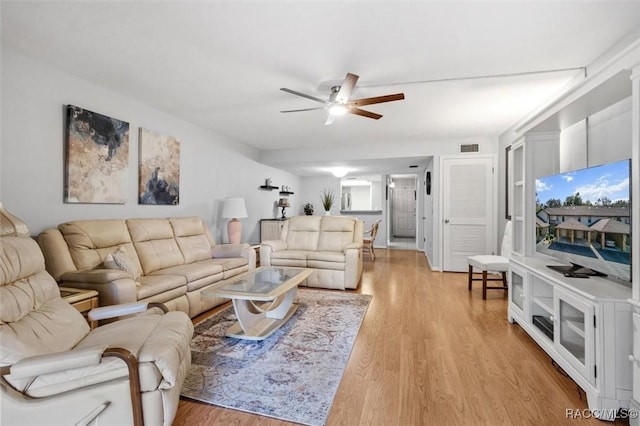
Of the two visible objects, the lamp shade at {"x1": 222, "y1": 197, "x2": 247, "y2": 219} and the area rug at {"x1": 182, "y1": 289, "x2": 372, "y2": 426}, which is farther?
the lamp shade at {"x1": 222, "y1": 197, "x2": 247, "y2": 219}

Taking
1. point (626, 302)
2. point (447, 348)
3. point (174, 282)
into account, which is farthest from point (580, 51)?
point (174, 282)

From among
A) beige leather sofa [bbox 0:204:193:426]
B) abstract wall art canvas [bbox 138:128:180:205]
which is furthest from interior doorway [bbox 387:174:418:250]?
beige leather sofa [bbox 0:204:193:426]

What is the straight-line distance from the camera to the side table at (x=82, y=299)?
1.89m

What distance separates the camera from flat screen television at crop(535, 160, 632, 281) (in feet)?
5.40

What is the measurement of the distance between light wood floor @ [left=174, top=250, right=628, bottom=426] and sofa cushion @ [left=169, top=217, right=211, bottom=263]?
6.91ft

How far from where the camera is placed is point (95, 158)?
9.27ft

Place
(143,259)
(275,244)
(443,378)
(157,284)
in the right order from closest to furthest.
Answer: (443,378), (157,284), (143,259), (275,244)

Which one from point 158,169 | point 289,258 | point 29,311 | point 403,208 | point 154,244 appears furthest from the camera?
point 403,208

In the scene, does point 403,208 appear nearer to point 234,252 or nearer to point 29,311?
point 234,252

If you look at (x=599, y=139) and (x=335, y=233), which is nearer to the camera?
(x=599, y=139)

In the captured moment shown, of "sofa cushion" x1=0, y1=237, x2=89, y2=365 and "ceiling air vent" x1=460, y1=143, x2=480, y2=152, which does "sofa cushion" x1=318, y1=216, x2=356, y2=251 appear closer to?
"ceiling air vent" x1=460, y1=143, x2=480, y2=152

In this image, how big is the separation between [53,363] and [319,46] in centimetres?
236

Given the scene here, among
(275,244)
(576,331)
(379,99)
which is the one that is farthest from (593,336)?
(275,244)

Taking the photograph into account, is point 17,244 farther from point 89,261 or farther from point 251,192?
point 251,192
